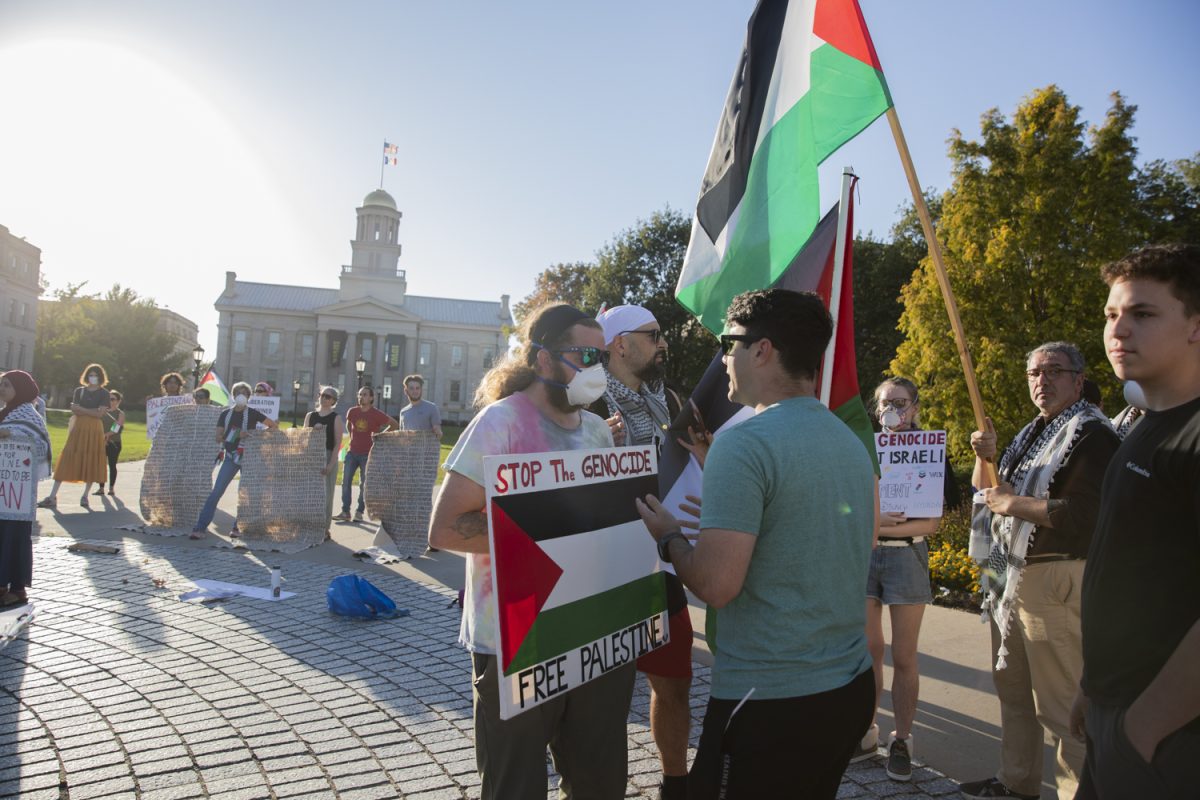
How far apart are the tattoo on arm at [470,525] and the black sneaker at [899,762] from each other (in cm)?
263

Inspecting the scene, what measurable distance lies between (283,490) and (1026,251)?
14.0 m

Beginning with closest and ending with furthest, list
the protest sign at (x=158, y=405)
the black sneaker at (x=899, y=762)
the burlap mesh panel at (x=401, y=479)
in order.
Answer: the black sneaker at (x=899, y=762) → the burlap mesh panel at (x=401, y=479) → the protest sign at (x=158, y=405)

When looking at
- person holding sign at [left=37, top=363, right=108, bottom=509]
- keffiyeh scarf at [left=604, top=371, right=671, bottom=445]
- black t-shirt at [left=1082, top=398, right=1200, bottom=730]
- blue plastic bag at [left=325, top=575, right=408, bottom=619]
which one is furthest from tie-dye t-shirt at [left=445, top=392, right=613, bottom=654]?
person holding sign at [left=37, top=363, right=108, bottom=509]

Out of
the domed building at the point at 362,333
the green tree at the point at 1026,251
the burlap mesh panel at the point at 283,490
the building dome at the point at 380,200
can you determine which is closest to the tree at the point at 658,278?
the green tree at the point at 1026,251

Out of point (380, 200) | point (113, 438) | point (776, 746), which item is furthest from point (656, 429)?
point (380, 200)

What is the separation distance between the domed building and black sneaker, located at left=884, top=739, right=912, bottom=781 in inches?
3202

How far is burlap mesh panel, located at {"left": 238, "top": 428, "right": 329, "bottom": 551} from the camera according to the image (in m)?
10.3

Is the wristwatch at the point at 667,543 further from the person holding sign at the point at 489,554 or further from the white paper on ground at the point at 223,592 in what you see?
the white paper on ground at the point at 223,592

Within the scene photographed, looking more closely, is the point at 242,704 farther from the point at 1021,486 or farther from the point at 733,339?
the point at 1021,486

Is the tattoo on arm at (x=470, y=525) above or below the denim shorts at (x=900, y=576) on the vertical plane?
above

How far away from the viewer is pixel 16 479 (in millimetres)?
6633

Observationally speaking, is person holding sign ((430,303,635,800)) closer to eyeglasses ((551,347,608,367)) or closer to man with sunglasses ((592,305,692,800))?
eyeglasses ((551,347,608,367))

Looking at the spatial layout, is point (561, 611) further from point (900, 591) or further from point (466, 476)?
point (900, 591)

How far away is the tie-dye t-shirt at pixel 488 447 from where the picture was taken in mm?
2525
